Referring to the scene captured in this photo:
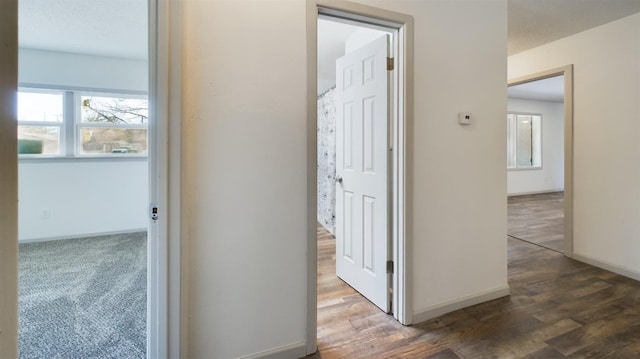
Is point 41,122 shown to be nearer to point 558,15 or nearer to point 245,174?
point 245,174

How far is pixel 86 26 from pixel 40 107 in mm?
1677

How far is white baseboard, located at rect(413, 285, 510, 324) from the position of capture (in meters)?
2.04

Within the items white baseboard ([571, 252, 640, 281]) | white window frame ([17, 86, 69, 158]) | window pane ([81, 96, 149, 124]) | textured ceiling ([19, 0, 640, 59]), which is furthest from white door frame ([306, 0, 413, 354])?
white window frame ([17, 86, 69, 158])

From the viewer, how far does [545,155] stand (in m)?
7.75

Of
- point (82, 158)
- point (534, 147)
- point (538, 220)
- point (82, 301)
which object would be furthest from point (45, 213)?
point (534, 147)

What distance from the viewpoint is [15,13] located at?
567 millimetres

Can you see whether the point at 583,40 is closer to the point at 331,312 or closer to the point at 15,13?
the point at 331,312

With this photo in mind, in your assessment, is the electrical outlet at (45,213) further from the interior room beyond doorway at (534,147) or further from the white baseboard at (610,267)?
the interior room beyond doorway at (534,147)

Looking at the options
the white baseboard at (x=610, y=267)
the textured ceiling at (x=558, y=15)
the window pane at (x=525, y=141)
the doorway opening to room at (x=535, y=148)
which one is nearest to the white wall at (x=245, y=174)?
the textured ceiling at (x=558, y=15)

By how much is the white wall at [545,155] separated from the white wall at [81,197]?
8.05 meters

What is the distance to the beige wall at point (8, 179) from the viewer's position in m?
0.53

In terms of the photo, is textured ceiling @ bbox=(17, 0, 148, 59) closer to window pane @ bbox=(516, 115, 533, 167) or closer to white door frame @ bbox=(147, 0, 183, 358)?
white door frame @ bbox=(147, 0, 183, 358)

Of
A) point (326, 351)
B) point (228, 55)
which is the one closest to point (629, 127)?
point (326, 351)

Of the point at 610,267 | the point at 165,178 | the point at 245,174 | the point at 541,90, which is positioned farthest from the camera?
the point at 541,90
